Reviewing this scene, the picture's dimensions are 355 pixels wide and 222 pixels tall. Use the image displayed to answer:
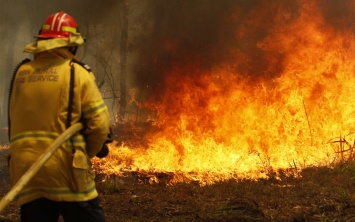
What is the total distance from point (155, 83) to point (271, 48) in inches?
118

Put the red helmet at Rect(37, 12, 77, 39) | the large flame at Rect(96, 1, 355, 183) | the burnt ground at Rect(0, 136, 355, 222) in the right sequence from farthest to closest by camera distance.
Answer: the large flame at Rect(96, 1, 355, 183) < the burnt ground at Rect(0, 136, 355, 222) < the red helmet at Rect(37, 12, 77, 39)

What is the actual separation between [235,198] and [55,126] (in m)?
3.69

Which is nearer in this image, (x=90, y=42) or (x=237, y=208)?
(x=237, y=208)

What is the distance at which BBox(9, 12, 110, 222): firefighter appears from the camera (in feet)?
9.71

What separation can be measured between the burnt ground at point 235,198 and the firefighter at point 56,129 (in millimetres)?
2498

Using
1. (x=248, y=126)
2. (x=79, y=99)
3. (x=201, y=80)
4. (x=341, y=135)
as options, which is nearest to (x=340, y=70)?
(x=341, y=135)

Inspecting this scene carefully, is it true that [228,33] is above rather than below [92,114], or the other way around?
above

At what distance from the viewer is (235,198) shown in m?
6.03

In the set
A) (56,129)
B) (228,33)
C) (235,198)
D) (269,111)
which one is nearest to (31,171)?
(56,129)

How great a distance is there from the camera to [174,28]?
11094 mm

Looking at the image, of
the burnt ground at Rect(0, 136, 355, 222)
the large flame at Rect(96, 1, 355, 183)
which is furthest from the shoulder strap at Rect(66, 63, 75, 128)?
the large flame at Rect(96, 1, 355, 183)

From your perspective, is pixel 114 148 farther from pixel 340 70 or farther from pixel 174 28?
pixel 340 70

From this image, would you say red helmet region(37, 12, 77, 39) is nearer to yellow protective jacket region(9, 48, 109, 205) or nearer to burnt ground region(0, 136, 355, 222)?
yellow protective jacket region(9, 48, 109, 205)

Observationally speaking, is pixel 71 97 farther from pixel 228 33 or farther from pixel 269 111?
pixel 228 33
